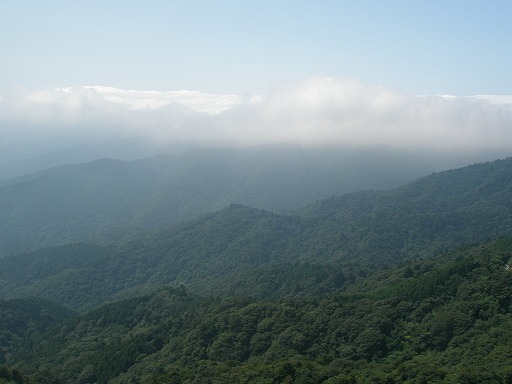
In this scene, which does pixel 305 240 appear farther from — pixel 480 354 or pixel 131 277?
pixel 480 354

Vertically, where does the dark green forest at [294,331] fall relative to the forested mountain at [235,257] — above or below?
above

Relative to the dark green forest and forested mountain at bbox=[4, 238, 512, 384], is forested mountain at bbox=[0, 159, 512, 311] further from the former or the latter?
forested mountain at bbox=[4, 238, 512, 384]

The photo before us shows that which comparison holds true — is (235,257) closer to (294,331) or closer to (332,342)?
(294,331)

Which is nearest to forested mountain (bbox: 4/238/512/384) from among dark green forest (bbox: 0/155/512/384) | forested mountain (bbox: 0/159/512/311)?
dark green forest (bbox: 0/155/512/384)

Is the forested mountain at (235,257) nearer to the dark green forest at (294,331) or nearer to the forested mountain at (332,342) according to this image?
the dark green forest at (294,331)

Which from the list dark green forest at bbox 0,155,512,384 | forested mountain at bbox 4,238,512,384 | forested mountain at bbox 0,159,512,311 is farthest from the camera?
forested mountain at bbox 0,159,512,311

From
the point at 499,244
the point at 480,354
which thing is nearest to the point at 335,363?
the point at 480,354

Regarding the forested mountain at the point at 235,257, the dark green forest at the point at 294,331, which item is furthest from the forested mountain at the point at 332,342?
the forested mountain at the point at 235,257

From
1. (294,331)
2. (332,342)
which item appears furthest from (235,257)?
(332,342)
